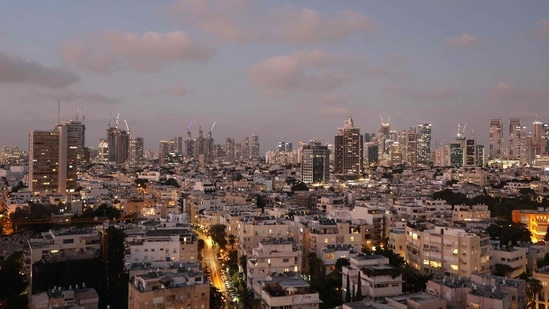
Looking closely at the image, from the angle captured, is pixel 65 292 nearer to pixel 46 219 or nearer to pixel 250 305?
pixel 250 305

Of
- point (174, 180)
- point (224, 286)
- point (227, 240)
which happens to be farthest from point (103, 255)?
point (174, 180)

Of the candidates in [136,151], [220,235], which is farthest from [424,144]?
[220,235]

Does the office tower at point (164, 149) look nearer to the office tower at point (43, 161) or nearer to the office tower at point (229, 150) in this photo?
the office tower at point (229, 150)

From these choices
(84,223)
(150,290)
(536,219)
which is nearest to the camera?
(150,290)

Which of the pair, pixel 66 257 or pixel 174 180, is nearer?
pixel 66 257

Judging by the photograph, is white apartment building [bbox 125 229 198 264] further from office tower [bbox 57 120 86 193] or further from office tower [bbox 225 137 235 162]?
office tower [bbox 225 137 235 162]

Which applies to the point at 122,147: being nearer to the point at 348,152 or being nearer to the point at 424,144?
the point at 348,152

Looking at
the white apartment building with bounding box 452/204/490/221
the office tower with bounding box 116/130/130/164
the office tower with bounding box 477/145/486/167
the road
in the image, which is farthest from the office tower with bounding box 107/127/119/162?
the white apartment building with bounding box 452/204/490/221
